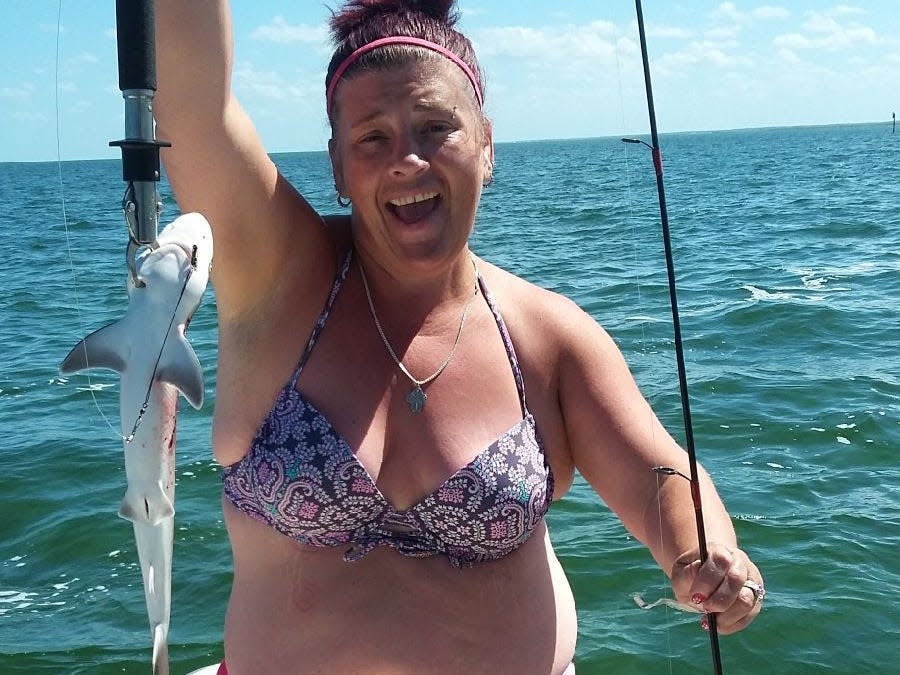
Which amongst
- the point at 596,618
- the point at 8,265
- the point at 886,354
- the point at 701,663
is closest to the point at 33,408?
the point at 596,618

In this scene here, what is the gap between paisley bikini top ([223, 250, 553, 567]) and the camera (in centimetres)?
221

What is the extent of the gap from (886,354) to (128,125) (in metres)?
8.80

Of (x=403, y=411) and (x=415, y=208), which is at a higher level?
(x=415, y=208)

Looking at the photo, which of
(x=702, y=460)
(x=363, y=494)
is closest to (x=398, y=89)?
(x=363, y=494)

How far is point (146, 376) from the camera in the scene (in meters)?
1.57

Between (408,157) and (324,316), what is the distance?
0.46 metres

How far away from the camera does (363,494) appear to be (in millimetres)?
2223

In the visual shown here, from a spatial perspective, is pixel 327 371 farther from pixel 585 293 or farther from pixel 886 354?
pixel 585 293

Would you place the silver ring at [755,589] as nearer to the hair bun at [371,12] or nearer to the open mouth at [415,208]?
the open mouth at [415,208]

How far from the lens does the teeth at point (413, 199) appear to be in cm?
222

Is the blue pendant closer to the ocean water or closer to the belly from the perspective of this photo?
the belly

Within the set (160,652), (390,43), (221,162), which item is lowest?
(160,652)

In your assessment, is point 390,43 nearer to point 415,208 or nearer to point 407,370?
point 415,208

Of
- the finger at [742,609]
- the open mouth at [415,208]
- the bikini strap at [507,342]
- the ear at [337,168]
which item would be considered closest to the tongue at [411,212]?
Answer: the open mouth at [415,208]
